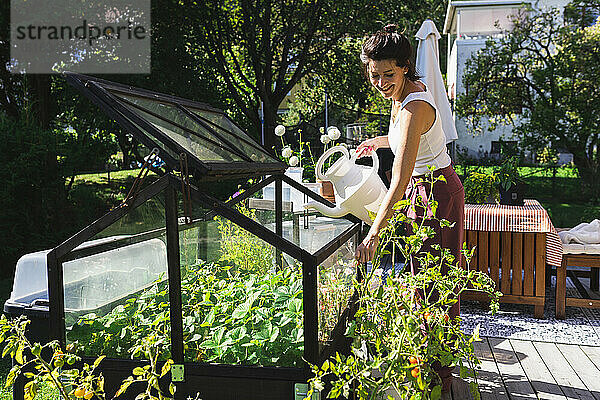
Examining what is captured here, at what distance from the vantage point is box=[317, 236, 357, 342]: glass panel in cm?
188

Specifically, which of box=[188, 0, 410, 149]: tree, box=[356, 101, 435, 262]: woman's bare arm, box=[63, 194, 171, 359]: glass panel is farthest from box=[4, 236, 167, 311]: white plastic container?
box=[188, 0, 410, 149]: tree

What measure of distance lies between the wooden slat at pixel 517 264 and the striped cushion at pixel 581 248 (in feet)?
1.02

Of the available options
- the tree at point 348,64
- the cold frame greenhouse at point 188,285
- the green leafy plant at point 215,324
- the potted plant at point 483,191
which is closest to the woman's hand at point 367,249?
the cold frame greenhouse at point 188,285

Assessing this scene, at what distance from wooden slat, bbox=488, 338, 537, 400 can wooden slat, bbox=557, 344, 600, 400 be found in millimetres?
292

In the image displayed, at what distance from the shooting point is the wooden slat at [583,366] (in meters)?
2.86

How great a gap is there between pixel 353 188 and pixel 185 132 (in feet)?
2.70

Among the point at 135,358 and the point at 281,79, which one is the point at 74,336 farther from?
the point at 281,79

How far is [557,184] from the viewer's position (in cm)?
1047

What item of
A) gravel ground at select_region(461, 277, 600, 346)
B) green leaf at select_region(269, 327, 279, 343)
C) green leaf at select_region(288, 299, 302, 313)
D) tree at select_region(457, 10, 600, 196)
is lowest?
gravel ground at select_region(461, 277, 600, 346)

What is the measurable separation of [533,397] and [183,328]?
73.1 inches

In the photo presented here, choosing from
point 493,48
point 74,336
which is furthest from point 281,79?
point 74,336

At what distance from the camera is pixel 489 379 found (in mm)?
2982

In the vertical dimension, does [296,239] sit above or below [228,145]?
below

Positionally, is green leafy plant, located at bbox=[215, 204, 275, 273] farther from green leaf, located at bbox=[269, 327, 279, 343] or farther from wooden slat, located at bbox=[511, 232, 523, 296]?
wooden slat, located at bbox=[511, 232, 523, 296]
